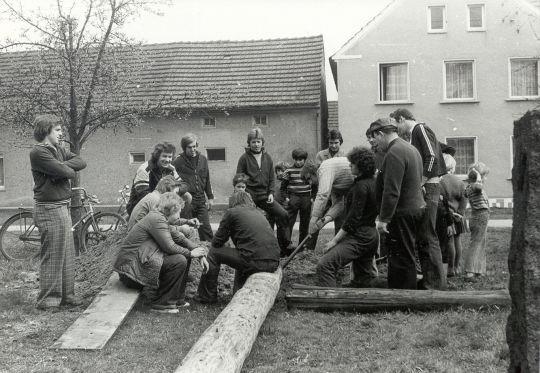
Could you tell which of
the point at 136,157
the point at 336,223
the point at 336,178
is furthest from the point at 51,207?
the point at 136,157

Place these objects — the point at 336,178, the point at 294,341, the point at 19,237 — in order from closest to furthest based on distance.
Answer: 1. the point at 294,341
2. the point at 336,178
3. the point at 19,237

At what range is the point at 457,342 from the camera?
226 inches

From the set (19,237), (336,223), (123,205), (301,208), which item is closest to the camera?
(336,223)

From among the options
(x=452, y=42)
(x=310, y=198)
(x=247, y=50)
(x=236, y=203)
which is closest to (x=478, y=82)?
(x=452, y=42)

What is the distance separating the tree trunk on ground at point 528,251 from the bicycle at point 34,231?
27.5ft

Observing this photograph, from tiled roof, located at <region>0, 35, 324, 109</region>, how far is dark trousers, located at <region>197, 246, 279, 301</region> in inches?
627

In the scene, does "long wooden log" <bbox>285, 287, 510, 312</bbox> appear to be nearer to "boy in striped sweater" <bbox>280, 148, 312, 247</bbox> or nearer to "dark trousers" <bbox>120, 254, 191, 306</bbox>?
"dark trousers" <bbox>120, 254, 191, 306</bbox>

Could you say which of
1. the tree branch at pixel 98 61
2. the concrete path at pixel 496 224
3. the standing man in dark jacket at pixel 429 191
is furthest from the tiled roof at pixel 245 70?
the standing man in dark jacket at pixel 429 191

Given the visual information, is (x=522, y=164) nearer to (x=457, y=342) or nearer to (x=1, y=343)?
(x=457, y=342)

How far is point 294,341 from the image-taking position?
605 cm

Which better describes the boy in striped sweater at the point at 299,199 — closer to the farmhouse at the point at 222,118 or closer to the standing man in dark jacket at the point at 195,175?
the standing man in dark jacket at the point at 195,175

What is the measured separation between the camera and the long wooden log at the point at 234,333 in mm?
4613

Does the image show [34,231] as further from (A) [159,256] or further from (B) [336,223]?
(B) [336,223]

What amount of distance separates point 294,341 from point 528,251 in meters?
3.00
